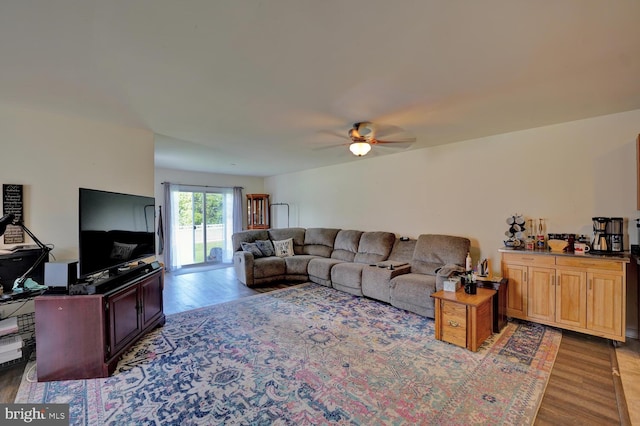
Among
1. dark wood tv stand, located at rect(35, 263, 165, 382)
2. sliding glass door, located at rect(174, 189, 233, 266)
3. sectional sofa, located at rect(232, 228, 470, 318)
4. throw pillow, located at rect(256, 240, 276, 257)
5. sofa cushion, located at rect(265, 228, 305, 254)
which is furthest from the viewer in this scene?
sliding glass door, located at rect(174, 189, 233, 266)

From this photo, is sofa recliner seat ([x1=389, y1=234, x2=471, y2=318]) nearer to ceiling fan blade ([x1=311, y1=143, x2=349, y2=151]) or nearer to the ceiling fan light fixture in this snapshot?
the ceiling fan light fixture

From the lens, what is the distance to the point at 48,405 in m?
1.91

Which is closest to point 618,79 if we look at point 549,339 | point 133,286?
point 549,339

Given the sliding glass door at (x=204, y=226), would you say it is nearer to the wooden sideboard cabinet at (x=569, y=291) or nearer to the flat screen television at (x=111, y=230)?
the flat screen television at (x=111, y=230)

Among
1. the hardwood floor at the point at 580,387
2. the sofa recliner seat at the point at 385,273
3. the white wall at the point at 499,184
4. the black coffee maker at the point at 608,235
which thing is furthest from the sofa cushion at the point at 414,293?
the black coffee maker at the point at 608,235

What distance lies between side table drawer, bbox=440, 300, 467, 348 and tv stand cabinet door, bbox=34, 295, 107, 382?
10.2 ft

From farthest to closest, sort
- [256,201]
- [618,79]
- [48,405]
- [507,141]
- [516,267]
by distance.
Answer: [256,201] < [507,141] < [516,267] < [618,79] < [48,405]

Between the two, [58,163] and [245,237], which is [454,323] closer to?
[245,237]

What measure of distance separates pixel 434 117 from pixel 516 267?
78.6 inches

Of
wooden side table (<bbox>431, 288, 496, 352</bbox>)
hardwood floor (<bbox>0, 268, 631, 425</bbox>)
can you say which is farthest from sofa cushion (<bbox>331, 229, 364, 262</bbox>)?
hardwood floor (<bbox>0, 268, 631, 425</bbox>)

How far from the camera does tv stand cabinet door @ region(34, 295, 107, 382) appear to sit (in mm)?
2198

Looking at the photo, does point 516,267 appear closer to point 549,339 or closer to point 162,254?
point 549,339

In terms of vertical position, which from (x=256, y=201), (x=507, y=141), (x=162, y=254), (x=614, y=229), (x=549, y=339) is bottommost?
(x=549, y=339)

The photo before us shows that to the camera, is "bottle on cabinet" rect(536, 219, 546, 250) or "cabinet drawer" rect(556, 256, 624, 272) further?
"bottle on cabinet" rect(536, 219, 546, 250)
